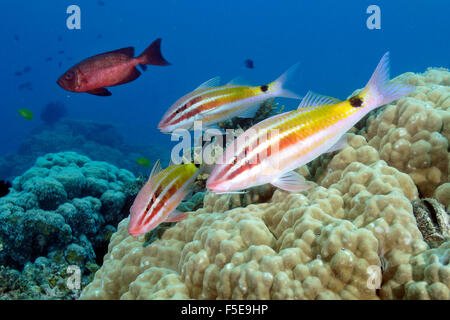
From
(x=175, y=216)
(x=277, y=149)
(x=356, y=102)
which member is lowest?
(x=175, y=216)

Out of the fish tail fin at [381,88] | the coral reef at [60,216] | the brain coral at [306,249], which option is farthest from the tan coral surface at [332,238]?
the coral reef at [60,216]

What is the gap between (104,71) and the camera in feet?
13.5

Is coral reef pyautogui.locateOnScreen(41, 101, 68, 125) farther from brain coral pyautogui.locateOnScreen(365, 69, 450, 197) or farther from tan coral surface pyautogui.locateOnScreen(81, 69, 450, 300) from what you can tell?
brain coral pyautogui.locateOnScreen(365, 69, 450, 197)

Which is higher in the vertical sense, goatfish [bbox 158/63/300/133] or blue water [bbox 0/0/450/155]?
blue water [bbox 0/0/450/155]

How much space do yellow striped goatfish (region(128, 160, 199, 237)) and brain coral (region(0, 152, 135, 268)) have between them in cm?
379

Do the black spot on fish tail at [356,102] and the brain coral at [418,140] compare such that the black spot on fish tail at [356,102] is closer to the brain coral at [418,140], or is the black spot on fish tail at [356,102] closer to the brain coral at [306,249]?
the brain coral at [306,249]

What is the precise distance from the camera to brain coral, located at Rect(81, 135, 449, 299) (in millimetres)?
2080

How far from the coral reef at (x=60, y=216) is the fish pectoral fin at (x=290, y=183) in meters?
4.40

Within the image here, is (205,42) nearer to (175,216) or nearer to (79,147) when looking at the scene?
(79,147)

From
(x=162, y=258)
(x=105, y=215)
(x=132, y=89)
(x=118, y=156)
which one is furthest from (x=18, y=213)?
(x=132, y=89)

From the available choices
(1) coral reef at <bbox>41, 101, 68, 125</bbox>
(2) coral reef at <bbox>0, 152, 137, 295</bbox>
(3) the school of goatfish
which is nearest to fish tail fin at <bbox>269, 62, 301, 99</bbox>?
(3) the school of goatfish

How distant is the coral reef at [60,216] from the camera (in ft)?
18.3

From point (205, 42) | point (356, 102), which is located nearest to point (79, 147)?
point (356, 102)

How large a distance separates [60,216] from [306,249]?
5427mm
